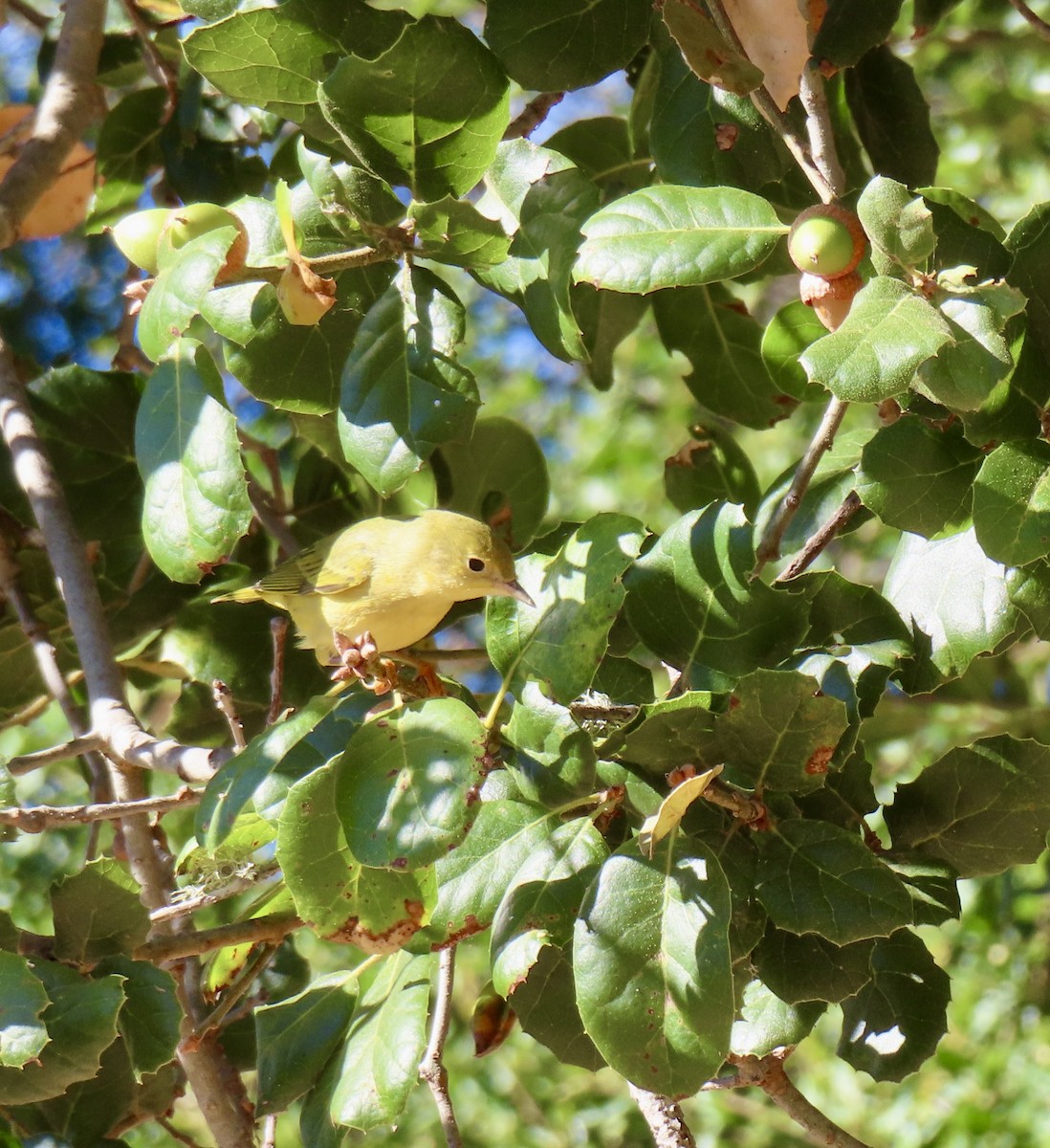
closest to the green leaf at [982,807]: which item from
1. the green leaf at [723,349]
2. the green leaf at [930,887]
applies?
the green leaf at [930,887]

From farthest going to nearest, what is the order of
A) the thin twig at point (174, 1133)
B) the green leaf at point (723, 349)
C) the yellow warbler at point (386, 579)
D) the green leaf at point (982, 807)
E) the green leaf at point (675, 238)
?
the green leaf at point (723, 349), the yellow warbler at point (386, 579), the thin twig at point (174, 1133), the green leaf at point (982, 807), the green leaf at point (675, 238)

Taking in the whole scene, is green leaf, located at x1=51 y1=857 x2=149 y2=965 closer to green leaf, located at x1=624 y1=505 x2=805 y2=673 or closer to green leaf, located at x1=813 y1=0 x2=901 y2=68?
green leaf, located at x1=624 y1=505 x2=805 y2=673

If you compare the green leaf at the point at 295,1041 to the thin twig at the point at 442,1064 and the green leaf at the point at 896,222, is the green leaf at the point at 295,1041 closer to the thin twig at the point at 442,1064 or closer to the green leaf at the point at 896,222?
the thin twig at the point at 442,1064

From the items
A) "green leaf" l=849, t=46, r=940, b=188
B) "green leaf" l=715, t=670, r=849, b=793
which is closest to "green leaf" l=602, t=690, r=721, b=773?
"green leaf" l=715, t=670, r=849, b=793

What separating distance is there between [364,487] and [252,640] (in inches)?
15.5

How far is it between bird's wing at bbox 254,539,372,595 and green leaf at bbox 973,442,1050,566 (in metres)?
1.11

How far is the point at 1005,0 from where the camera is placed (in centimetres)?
397

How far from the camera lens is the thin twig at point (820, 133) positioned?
152 cm

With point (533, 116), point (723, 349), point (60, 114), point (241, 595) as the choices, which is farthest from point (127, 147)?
point (723, 349)

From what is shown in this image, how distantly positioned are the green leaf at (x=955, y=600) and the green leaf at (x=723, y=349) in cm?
73

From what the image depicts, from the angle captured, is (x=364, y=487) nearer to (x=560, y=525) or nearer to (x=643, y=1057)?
(x=560, y=525)

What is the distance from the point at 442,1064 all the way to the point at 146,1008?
1.47 feet

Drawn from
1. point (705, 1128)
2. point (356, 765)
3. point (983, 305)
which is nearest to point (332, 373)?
point (356, 765)

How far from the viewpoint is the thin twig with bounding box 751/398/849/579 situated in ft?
5.39
